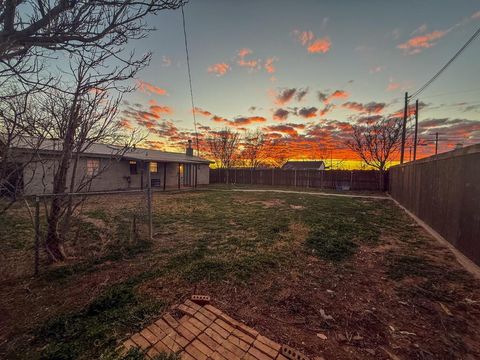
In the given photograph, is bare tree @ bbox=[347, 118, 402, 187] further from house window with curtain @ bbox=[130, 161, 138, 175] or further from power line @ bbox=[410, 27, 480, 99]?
house window with curtain @ bbox=[130, 161, 138, 175]

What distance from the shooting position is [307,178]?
802 inches

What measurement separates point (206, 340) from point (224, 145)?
26.2 meters

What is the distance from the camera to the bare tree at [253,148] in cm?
3043

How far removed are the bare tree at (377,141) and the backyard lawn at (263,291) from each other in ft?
58.9

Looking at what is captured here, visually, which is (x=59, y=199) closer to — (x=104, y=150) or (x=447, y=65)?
(x=104, y=150)

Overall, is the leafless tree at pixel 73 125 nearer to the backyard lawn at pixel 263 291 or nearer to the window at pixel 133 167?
the backyard lawn at pixel 263 291

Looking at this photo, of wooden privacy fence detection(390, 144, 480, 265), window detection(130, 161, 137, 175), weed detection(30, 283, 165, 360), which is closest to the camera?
weed detection(30, 283, 165, 360)

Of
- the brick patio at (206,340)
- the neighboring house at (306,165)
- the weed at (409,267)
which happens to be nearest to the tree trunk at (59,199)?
the brick patio at (206,340)

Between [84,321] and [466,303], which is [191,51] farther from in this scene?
[466,303]

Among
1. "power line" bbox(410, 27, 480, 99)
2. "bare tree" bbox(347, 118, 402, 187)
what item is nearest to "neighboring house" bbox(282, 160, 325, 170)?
"bare tree" bbox(347, 118, 402, 187)

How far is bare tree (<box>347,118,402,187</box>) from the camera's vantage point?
61.8ft

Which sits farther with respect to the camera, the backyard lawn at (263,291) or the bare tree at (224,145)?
the bare tree at (224,145)

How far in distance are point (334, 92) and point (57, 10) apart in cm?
1281

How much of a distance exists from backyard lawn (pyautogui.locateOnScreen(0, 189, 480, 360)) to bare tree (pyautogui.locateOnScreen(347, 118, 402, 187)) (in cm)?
1795
